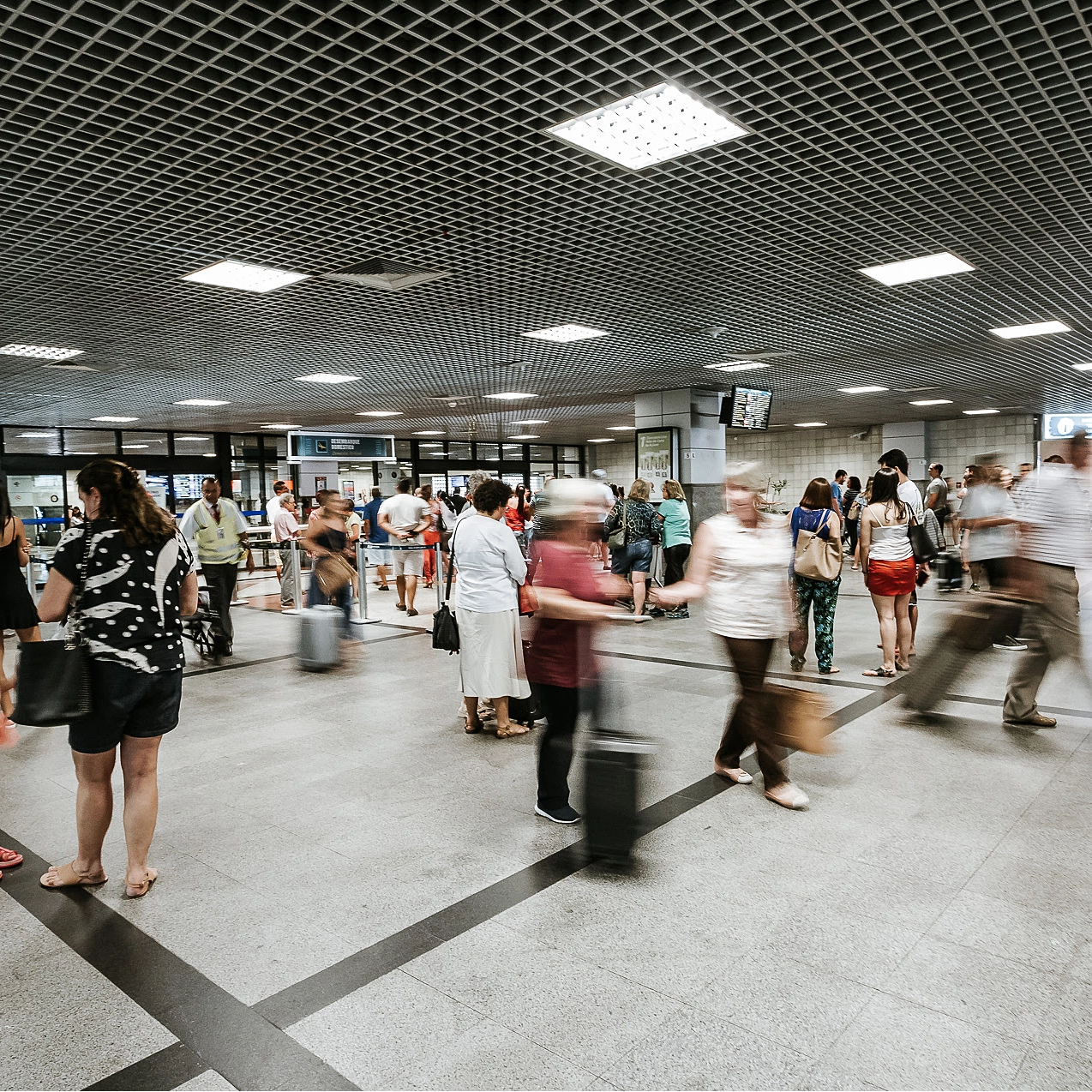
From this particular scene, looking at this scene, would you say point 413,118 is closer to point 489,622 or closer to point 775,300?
point 489,622

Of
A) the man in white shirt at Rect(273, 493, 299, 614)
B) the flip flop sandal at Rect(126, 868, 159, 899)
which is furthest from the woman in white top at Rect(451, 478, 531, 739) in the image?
the man in white shirt at Rect(273, 493, 299, 614)

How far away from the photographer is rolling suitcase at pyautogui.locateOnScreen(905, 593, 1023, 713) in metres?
4.05

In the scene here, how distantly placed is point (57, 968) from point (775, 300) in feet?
22.5

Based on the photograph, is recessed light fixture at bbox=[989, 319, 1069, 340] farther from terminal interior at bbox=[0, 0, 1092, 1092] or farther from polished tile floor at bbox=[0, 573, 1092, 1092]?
polished tile floor at bbox=[0, 573, 1092, 1092]

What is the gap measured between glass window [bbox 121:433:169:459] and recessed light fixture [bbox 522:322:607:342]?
12.9 m

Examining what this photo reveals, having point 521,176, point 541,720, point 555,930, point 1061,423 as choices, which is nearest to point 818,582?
point 541,720

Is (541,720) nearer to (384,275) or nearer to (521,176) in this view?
(521,176)

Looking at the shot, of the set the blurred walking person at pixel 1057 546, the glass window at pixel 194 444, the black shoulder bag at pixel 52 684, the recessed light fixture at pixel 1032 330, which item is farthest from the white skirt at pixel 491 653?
the glass window at pixel 194 444

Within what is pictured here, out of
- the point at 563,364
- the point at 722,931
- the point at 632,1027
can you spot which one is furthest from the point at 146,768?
the point at 563,364

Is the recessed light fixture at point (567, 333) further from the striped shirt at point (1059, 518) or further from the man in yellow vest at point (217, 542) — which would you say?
the striped shirt at point (1059, 518)

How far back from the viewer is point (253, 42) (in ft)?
9.75

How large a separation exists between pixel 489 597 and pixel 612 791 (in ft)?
5.80

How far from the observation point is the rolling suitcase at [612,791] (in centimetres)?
276

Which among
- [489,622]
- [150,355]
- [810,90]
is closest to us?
[810,90]
